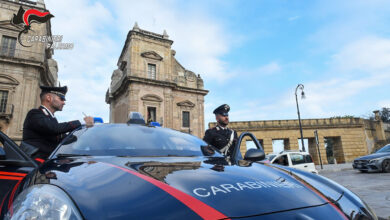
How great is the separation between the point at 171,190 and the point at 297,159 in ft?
32.4

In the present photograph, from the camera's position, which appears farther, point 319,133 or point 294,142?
point 319,133

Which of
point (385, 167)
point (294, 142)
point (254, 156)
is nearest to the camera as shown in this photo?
point (254, 156)

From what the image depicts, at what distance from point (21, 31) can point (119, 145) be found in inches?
929

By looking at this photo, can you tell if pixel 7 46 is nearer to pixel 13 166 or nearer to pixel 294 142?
pixel 13 166

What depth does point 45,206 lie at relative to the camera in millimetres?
810

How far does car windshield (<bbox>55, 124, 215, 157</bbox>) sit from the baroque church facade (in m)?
20.2

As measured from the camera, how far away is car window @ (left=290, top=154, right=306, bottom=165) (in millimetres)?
9414

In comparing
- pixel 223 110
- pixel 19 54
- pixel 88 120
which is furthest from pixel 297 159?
pixel 19 54

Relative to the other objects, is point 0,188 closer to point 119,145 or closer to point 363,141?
point 119,145

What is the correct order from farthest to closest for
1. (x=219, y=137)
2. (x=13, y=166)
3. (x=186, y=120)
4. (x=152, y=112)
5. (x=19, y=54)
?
1. (x=186, y=120)
2. (x=152, y=112)
3. (x=19, y=54)
4. (x=219, y=137)
5. (x=13, y=166)

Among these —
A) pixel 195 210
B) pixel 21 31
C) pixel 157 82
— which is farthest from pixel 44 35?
pixel 195 210

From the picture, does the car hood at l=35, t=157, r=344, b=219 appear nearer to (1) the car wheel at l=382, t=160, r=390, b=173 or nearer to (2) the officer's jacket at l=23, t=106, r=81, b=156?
(2) the officer's jacket at l=23, t=106, r=81, b=156

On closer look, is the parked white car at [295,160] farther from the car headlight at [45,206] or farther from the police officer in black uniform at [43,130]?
the car headlight at [45,206]

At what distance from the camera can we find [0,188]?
1.50 metres
